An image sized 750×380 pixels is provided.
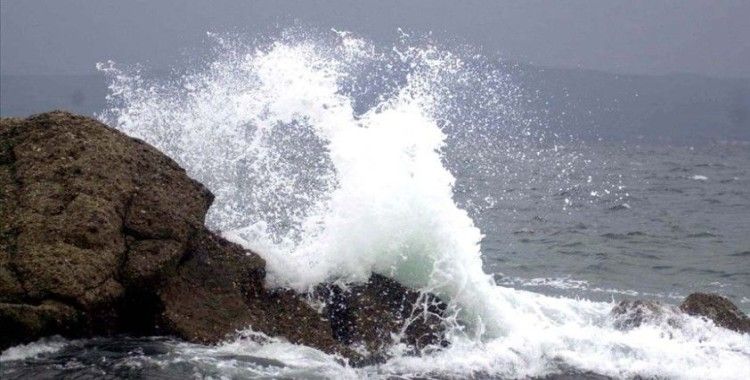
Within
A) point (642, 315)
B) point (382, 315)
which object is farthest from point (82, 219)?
point (642, 315)

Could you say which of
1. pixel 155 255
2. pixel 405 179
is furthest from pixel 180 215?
pixel 405 179

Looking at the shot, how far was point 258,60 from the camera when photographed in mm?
10297

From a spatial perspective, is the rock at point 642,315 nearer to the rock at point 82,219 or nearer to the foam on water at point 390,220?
the foam on water at point 390,220

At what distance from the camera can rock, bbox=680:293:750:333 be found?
946 cm

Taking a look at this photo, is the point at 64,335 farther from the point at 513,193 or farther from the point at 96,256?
the point at 513,193

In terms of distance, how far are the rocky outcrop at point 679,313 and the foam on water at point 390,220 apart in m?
0.14

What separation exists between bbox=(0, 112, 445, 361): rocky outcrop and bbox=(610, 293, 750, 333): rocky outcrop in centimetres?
271

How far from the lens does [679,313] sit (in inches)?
371

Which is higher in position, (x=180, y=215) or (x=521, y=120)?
(x=521, y=120)

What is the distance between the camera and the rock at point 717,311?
31.0ft

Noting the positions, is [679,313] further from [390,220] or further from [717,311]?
[390,220]

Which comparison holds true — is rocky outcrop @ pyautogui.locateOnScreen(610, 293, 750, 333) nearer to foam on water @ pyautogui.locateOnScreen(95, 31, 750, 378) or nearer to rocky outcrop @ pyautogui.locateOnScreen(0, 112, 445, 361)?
foam on water @ pyautogui.locateOnScreen(95, 31, 750, 378)

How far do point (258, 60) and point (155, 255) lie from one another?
4.09 meters

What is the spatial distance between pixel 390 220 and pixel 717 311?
4057 millimetres
